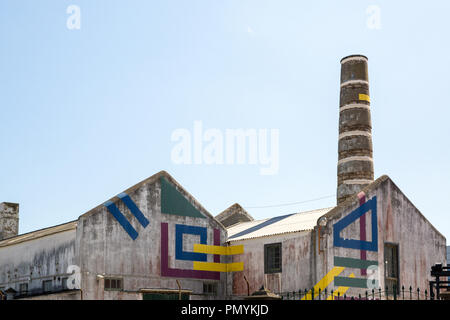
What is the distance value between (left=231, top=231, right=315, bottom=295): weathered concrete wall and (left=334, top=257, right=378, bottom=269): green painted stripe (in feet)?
4.38

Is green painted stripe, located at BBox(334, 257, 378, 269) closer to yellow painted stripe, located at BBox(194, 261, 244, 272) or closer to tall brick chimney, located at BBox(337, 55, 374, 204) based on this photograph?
yellow painted stripe, located at BBox(194, 261, 244, 272)

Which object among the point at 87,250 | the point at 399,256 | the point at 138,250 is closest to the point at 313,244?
the point at 399,256

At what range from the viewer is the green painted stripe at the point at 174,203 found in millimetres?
33219

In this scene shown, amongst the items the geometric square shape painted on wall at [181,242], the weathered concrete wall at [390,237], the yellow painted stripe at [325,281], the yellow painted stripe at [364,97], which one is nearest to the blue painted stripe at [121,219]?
the geometric square shape painted on wall at [181,242]

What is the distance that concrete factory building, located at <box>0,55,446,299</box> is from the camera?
99.7 feet

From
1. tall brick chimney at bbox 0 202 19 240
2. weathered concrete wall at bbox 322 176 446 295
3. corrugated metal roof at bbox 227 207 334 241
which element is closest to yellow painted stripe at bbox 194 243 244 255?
corrugated metal roof at bbox 227 207 334 241

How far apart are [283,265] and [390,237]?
6070mm

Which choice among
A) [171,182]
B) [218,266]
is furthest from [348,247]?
[171,182]

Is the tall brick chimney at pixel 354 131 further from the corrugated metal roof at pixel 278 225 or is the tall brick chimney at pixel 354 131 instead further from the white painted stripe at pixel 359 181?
the corrugated metal roof at pixel 278 225

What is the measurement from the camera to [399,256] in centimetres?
3372

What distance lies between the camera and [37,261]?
32906mm

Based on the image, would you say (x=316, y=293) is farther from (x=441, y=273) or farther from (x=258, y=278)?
(x=441, y=273)
